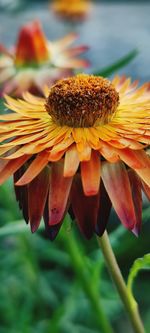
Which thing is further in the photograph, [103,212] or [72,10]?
[72,10]

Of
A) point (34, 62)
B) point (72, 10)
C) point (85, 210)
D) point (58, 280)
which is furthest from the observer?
point (72, 10)

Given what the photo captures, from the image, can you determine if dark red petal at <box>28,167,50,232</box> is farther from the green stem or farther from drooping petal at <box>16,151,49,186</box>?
the green stem

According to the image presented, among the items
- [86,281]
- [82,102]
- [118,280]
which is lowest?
[86,281]

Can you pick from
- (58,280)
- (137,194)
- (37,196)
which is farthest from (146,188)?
(58,280)

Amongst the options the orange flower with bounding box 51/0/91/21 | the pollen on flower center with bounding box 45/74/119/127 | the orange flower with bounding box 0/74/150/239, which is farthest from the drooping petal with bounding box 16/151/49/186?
the orange flower with bounding box 51/0/91/21

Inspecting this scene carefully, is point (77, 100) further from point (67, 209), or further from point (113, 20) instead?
point (113, 20)

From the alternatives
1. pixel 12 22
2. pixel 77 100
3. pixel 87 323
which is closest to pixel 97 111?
pixel 77 100

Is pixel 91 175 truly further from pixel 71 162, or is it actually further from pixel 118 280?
pixel 118 280

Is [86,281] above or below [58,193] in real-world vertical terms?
below
